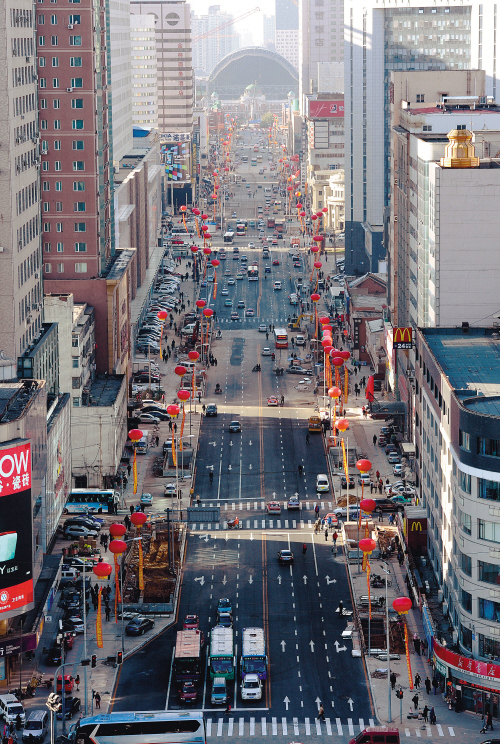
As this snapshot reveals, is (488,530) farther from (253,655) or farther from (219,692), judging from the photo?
(219,692)

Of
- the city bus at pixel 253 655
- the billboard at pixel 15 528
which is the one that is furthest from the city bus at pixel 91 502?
the billboard at pixel 15 528

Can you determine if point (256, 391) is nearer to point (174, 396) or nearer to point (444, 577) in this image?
point (174, 396)

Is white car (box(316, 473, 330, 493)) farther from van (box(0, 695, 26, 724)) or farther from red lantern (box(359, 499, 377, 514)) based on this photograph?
van (box(0, 695, 26, 724))

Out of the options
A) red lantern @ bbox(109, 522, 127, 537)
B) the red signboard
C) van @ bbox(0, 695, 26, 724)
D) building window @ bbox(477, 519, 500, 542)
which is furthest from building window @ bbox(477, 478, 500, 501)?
van @ bbox(0, 695, 26, 724)

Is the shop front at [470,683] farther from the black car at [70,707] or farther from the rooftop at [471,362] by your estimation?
the black car at [70,707]

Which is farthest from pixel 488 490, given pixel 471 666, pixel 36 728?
pixel 36 728

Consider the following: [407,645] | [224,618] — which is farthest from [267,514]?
[407,645]
